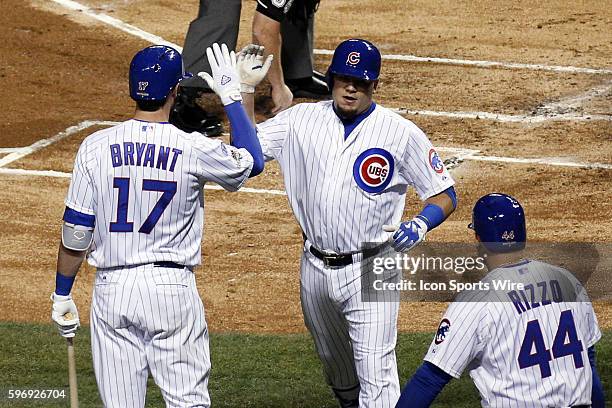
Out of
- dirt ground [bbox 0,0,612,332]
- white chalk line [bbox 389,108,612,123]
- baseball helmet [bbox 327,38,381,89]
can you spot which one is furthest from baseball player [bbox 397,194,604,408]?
white chalk line [bbox 389,108,612,123]

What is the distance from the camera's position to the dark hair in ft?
19.0

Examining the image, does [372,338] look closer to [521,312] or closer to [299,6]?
[521,312]

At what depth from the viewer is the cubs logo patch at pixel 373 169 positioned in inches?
245

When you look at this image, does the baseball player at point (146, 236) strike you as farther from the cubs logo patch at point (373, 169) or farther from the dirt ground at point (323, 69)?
the dirt ground at point (323, 69)

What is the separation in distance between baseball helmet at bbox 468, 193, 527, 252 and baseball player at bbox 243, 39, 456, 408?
0.98 meters

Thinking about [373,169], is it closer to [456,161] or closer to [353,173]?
[353,173]

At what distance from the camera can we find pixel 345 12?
49.7 feet

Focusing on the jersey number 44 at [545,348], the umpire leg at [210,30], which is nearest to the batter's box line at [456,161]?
the umpire leg at [210,30]

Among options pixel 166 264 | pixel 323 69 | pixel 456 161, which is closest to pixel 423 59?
pixel 323 69

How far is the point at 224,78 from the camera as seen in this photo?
612cm

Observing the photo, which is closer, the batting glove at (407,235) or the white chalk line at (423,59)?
the batting glove at (407,235)

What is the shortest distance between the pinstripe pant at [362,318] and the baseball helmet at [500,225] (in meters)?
1.19

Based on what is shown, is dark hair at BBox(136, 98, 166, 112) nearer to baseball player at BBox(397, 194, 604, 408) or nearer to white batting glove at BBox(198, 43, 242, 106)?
white batting glove at BBox(198, 43, 242, 106)

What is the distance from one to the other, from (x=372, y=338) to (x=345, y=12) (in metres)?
9.34
